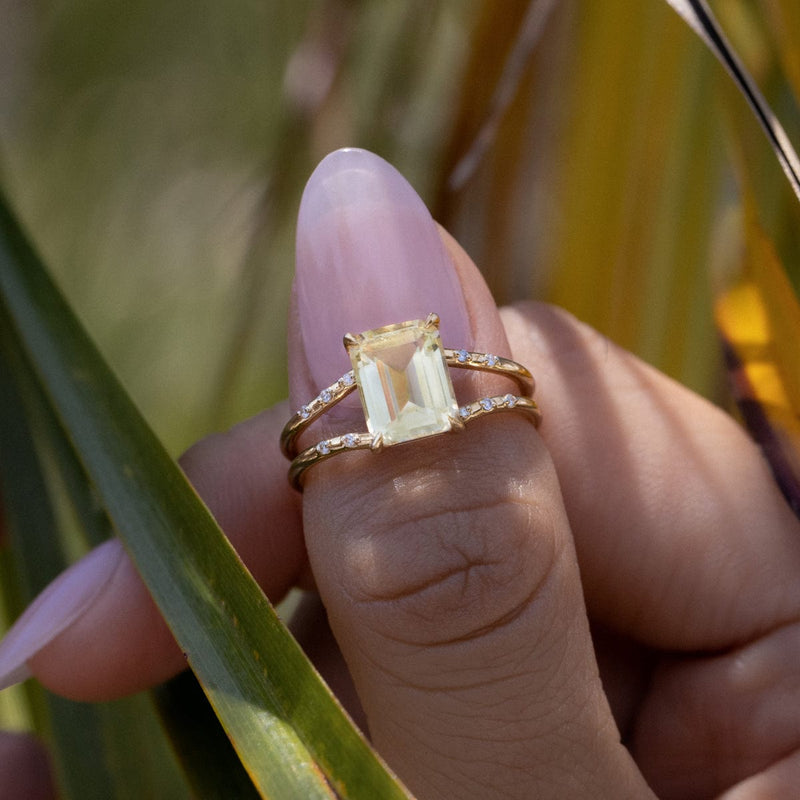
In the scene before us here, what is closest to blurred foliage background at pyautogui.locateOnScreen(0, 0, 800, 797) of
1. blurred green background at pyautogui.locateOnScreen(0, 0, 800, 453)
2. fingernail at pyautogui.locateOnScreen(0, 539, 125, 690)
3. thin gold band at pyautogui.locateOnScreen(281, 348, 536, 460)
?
blurred green background at pyautogui.locateOnScreen(0, 0, 800, 453)

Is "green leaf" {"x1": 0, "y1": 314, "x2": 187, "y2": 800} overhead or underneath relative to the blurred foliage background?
underneath

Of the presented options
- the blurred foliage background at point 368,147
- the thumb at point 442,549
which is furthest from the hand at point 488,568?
the blurred foliage background at point 368,147

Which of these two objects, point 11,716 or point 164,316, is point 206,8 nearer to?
point 164,316

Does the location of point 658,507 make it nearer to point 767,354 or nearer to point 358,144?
point 767,354

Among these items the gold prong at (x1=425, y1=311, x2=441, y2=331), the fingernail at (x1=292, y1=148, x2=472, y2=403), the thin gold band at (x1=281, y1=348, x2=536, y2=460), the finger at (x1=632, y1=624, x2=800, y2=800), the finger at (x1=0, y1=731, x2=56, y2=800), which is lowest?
the finger at (x1=632, y1=624, x2=800, y2=800)

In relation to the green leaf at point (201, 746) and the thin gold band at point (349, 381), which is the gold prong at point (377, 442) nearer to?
the thin gold band at point (349, 381)

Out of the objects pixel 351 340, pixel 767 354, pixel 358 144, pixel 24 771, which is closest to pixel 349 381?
pixel 351 340

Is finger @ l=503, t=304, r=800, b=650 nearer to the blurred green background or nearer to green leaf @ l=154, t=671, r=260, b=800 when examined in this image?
the blurred green background
